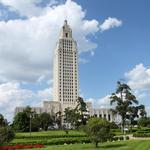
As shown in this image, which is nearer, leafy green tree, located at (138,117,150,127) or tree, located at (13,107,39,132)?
leafy green tree, located at (138,117,150,127)

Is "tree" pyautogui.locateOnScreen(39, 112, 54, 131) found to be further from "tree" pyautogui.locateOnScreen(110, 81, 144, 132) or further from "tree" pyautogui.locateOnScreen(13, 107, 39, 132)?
"tree" pyautogui.locateOnScreen(110, 81, 144, 132)

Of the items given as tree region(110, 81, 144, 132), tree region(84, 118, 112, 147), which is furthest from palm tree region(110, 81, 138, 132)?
tree region(84, 118, 112, 147)

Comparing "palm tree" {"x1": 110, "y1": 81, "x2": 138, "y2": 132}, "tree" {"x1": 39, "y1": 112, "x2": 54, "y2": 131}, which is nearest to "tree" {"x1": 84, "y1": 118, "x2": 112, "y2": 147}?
"palm tree" {"x1": 110, "y1": 81, "x2": 138, "y2": 132}

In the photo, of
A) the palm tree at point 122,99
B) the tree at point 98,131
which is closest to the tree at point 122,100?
the palm tree at point 122,99

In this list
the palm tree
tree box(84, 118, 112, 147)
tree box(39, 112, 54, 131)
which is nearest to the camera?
tree box(84, 118, 112, 147)

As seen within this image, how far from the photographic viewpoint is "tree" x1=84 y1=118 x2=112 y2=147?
49.2m

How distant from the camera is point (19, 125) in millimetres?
131500

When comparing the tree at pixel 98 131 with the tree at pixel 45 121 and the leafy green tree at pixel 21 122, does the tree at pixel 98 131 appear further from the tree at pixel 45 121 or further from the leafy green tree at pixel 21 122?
the tree at pixel 45 121

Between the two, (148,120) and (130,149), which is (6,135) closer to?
(130,149)

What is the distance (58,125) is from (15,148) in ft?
388

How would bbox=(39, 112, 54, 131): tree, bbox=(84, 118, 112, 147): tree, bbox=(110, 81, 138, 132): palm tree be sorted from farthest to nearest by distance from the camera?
bbox=(39, 112, 54, 131): tree → bbox=(110, 81, 138, 132): palm tree → bbox=(84, 118, 112, 147): tree

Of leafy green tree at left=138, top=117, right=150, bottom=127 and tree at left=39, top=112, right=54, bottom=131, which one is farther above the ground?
tree at left=39, top=112, right=54, bottom=131

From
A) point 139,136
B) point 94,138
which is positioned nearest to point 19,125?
point 139,136

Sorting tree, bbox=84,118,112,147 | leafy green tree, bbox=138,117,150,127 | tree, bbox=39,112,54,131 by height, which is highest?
tree, bbox=39,112,54,131
